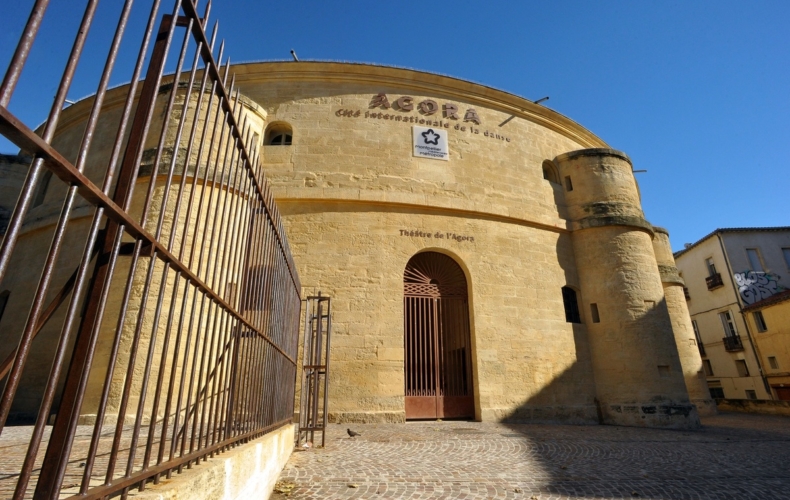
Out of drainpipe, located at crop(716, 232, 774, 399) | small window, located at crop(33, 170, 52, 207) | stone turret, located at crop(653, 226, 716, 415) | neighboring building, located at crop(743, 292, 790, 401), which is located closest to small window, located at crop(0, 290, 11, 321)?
small window, located at crop(33, 170, 52, 207)

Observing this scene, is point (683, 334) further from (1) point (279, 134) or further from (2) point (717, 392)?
(1) point (279, 134)

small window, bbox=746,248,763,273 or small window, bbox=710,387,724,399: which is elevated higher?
small window, bbox=746,248,763,273

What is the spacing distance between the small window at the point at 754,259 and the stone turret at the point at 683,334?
30.4 feet

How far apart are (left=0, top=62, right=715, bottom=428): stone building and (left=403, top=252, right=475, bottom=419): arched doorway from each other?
34 mm

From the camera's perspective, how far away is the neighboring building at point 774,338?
1766 cm

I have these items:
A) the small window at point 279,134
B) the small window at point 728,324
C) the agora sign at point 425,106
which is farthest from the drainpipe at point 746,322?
the small window at point 279,134

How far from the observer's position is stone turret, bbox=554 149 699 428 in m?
9.55

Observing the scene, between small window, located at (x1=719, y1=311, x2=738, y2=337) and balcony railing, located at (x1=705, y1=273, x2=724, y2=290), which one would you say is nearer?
small window, located at (x1=719, y1=311, x2=738, y2=337)

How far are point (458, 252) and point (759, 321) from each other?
17.7 metres

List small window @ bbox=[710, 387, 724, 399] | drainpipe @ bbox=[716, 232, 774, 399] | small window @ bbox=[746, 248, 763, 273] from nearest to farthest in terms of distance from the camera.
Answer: drainpipe @ bbox=[716, 232, 774, 399] → small window @ bbox=[746, 248, 763, 273] → small window @ bbox=[710, 387, 724, 399]

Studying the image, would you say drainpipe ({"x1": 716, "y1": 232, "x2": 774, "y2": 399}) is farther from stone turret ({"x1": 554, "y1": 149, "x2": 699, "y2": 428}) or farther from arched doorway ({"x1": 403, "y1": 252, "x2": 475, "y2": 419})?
arched doorway ({"x1": 403, "y1": 252, "x2": 475, "y2": 419})

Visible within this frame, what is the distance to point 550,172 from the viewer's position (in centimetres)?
1289

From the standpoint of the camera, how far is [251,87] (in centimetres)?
1142

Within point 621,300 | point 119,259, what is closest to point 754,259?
point 621,300
